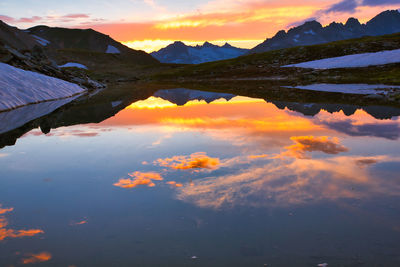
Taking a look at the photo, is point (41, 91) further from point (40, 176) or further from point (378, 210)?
point (378, 210)

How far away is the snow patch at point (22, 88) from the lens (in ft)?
78.9

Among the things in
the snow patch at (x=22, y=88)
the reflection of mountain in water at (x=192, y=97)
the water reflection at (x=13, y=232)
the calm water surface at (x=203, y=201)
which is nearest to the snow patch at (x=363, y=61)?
the reflection of mountain in water at (x=192, y=97)

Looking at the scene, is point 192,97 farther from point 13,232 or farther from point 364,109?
point 13,232

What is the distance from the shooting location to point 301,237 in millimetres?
5211

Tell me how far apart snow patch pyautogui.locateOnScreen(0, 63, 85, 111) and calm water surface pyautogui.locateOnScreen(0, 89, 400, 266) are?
13.6m

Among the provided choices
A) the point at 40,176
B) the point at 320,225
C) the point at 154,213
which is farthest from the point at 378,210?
the point at 40,176

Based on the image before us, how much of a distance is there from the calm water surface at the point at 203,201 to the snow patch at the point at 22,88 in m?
13.6

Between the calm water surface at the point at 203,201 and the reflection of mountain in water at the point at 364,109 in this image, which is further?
the reflection of mountain in water at the point at 364,109

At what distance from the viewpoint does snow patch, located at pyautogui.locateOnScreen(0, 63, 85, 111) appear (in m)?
24.1

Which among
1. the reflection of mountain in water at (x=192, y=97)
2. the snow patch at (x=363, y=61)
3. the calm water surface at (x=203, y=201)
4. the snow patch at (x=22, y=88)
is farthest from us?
the snow patch at (x=363, y=61)

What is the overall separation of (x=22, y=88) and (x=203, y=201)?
26786mm

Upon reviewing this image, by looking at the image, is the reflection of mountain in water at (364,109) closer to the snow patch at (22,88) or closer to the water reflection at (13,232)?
the water reflection at (13,232)

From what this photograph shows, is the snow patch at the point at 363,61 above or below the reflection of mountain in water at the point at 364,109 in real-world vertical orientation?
above

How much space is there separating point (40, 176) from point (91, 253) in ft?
15.4
